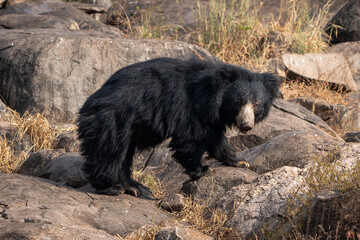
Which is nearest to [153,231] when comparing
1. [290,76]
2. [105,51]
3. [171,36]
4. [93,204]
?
[93,204]

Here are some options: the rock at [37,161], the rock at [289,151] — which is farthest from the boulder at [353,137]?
the rock at [37,161]

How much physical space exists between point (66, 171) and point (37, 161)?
77 cm

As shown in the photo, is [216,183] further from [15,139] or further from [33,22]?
[33,22]

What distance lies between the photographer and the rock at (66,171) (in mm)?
5531

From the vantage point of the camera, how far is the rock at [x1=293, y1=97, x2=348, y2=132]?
9359 millimetres

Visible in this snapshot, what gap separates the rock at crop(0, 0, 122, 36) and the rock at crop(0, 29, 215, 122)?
1.93m

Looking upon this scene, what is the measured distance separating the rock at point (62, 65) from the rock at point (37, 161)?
1.65m

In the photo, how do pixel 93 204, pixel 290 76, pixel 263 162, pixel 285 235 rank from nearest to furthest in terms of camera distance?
pixel 285 235 < pixel 93 204 < pixel 263 162 < pixel 290 76

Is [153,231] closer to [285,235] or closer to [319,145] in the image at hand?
[285,235]

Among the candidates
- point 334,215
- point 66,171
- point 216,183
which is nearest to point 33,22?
point 66,171

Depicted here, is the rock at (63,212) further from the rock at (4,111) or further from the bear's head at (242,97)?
the rock at (4,111)

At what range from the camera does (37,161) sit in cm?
621

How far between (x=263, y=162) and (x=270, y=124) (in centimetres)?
182

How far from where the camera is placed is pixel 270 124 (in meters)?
7.30
